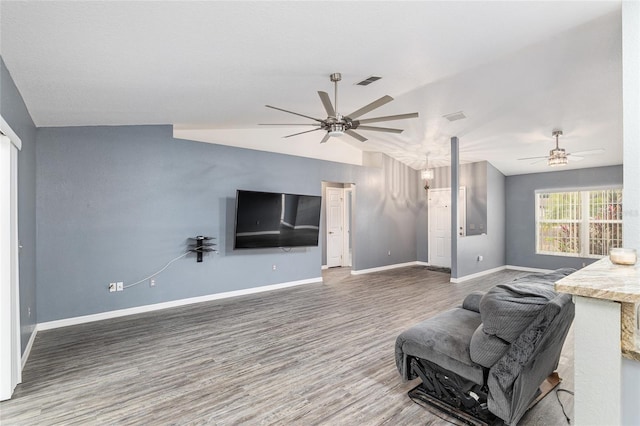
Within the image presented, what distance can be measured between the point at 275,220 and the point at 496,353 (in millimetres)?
4329

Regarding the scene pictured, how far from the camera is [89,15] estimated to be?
192cm

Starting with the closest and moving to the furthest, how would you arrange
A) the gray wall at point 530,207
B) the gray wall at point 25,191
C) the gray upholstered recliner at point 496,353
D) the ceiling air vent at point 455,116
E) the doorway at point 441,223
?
the gray upholstered recliner at point 496,353 → the gray wall at point 25,191 → the ceiling air vent at point 455,116 → the gray wall at point 530,207 → the doorway at point 441,223

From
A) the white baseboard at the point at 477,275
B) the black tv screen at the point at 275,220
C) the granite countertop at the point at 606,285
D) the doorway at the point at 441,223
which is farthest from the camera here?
the doorway at the point at 441,223

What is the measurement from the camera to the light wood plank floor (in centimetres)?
225

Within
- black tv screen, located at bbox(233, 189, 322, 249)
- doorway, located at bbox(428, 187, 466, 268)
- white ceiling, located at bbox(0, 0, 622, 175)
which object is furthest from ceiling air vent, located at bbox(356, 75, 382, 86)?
doorway, located at bbox(428, 187, 466, 268)

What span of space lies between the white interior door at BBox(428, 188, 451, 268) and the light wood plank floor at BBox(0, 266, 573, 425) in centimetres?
397

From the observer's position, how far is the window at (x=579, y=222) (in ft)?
22.7

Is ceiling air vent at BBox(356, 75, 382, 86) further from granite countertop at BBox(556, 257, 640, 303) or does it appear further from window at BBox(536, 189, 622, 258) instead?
window at BBox(536, 189, 622, 258)

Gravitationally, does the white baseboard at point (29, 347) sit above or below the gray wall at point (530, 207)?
below

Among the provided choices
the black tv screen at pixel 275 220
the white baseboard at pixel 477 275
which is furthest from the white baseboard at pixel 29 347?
the white baseboard at pixel 477 275

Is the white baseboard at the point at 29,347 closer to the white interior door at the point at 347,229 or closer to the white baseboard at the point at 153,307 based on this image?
the white baseboard at the point at 153,307

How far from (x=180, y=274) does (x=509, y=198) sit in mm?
8339

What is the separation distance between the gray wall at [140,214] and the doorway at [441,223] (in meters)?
4.19

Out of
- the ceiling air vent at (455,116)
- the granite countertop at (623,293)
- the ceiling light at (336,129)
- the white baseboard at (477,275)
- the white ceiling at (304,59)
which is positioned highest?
the ceiling air vent at (455,116)
